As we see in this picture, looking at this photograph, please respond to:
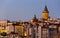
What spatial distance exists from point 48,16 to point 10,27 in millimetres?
5015

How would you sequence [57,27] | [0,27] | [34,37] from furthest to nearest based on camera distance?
[0,27]
[57,27]
[34,37]

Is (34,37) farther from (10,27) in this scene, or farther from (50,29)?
(10,27)

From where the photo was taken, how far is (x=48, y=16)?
31125 mm

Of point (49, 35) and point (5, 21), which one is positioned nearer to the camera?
point (49, 35)

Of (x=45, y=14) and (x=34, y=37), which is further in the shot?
(x=45, y=14)

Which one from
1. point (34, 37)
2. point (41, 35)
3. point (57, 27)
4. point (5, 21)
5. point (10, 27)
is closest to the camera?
point (34, 37)

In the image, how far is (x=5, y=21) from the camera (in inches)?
1268

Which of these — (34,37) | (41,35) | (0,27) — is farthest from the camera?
(0,27)

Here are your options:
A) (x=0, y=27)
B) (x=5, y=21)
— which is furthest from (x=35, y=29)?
(x=5, y=21)

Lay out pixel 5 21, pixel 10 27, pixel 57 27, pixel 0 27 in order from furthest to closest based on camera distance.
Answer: pixel 5 21 → pixel 0 27 → pixel 10 27 → pixel 57 27

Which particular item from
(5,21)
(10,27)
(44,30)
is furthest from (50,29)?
(5,21)

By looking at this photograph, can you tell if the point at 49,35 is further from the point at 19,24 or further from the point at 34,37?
the point at 19,24

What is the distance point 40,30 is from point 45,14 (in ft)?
37.8

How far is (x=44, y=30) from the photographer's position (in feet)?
62.7
